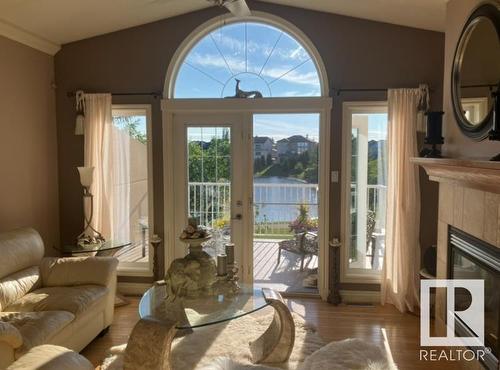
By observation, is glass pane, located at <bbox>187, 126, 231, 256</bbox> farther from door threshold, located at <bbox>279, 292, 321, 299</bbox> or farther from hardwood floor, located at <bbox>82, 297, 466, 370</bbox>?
hardwood floor, located at <bbox>82, 297, 466, 370</bbox>

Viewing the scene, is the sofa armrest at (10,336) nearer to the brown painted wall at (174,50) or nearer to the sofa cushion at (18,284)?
the sofa cushion at (18,284)

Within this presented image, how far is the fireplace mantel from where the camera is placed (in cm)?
213

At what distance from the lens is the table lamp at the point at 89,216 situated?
398 cm

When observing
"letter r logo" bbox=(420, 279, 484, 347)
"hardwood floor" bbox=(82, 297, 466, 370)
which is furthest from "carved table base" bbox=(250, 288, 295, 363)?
"letter r logo" bbox=(420, 279, 484, 347)

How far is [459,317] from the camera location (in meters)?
2.89

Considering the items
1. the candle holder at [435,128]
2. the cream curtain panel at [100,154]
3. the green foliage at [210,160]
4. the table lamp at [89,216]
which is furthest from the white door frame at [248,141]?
the candle holder at [435,128]

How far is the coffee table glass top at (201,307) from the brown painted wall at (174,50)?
5.27ft

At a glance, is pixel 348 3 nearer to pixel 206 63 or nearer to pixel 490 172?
pixel 206 63

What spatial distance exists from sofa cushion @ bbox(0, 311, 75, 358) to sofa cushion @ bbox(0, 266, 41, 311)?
193mm

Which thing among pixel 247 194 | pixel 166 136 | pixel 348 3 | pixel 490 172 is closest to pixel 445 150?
pixel 490 172

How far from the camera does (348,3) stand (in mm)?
3645

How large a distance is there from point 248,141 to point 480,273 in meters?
2.52

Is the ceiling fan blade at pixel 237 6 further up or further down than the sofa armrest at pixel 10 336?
further up

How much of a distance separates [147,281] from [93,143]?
1651 millimetres
